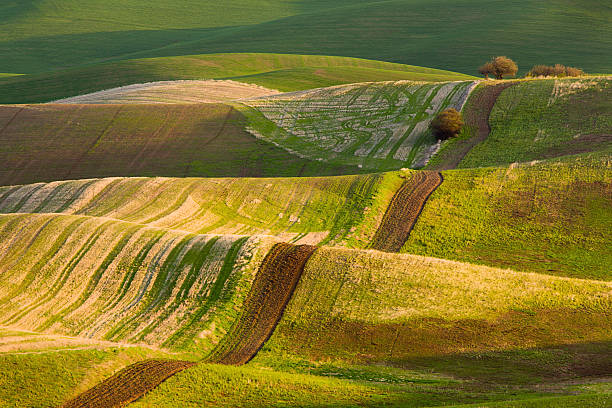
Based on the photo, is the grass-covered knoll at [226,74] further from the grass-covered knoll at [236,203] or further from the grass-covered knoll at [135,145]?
the grass-covered knoll at [236,203]

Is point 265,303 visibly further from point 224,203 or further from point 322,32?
point 322,32

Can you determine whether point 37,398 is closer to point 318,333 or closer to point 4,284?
point 318,333

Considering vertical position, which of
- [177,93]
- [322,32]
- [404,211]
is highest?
[404,211]

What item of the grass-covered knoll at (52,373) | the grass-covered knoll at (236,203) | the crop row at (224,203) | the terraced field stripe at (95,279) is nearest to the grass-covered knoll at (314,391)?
the grass-covered knoll at (52,373)

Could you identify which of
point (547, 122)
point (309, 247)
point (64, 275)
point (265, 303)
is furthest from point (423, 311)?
point (547, 122)

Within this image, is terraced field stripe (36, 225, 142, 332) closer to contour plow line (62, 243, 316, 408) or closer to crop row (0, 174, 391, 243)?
crop row (0, 174, 391, 243)

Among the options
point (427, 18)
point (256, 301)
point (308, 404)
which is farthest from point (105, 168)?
point (427, 18)

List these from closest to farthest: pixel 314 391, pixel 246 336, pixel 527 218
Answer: pixel 314 391 → pixel 246 336 → pixel 527 218
